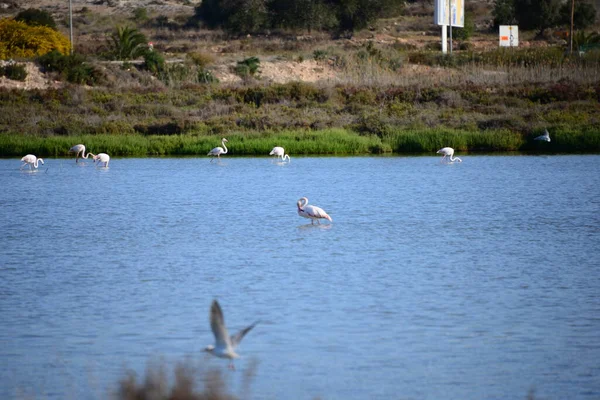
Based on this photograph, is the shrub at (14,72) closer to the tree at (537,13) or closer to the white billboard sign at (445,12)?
the white billboard sign at (445,12)

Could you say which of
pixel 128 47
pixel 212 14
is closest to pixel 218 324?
pixel 128 47

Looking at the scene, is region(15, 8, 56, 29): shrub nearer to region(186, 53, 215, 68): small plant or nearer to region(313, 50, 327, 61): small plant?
region(186, 53, 215, 68): small plant

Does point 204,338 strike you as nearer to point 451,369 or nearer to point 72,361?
point 72,361

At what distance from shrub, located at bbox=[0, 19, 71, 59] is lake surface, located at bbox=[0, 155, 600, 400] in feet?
93.4

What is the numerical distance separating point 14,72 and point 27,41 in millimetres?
9012

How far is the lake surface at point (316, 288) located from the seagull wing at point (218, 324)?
2.32 feet

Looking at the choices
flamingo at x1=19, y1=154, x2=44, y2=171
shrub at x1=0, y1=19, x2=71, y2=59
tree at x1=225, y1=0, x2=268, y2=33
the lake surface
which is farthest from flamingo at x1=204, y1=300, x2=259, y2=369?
tree at x1=225, y1=0, x2=268, y2=33

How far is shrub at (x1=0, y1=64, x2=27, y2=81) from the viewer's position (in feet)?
139

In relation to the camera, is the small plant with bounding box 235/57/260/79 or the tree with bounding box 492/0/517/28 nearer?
the small plant with bounding box 235/57/260/79

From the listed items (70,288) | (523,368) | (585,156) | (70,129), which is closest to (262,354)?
(523,368)

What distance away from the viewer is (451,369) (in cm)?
852

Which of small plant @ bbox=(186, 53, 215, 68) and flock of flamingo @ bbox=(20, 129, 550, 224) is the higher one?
small plant @ bbox=(186, 53, 215, 68)

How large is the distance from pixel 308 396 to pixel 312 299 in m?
3.35

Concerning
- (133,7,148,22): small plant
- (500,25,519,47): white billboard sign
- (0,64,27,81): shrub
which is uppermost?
(133,7,148,22): small plant
